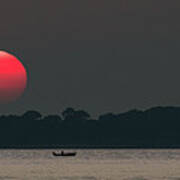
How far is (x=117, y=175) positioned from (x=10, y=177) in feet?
57.6

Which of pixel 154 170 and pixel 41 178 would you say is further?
pixel 154 170

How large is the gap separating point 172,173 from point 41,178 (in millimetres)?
24025

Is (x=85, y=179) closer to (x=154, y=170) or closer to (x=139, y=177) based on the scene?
(x=139, y=177)

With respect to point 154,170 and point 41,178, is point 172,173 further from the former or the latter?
point 41,178

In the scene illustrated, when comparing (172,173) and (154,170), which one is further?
(154,170)

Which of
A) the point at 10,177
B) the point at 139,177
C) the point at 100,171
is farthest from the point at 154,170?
the point at 10,177

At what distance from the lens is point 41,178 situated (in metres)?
136

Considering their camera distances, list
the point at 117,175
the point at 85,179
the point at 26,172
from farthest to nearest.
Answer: the point at 26,172
the point at 117,175
the point at 85,179

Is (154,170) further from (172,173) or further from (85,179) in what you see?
(85,179)

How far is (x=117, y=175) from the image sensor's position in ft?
473

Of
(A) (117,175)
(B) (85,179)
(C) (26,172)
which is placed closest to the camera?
(B) (85,179)

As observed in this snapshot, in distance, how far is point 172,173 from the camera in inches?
5827

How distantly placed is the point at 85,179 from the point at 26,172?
22.2 metres

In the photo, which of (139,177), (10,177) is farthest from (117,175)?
(10,177)
